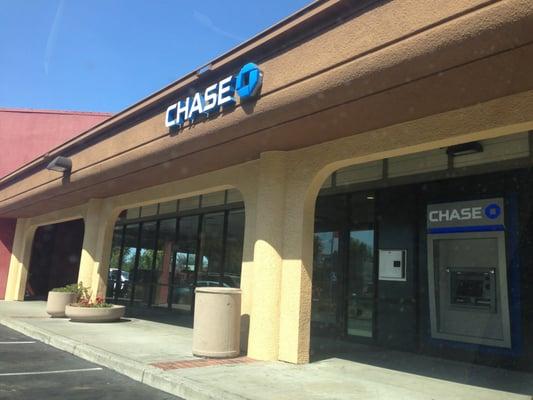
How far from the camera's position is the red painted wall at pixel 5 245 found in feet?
71.1

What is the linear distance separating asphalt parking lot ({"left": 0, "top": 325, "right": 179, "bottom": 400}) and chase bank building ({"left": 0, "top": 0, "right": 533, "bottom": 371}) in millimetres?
2452

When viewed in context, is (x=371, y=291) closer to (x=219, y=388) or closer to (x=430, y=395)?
(x=430, y=395)

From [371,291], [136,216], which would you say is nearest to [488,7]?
[371,291]

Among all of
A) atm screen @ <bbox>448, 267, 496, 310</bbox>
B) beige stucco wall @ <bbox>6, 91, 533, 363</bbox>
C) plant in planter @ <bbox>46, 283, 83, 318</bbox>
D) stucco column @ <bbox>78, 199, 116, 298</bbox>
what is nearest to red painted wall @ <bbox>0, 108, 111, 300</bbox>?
stucco column @ <bbox>78, 199, 116, 298</bbox>

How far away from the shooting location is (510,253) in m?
8.58

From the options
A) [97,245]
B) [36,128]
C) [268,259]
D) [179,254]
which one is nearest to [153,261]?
[179,254]

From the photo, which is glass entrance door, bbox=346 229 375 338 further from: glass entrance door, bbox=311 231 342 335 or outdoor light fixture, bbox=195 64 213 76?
outdoor light fixture, bbox=195 64 213 76

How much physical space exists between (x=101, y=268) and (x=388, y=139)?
10474mm

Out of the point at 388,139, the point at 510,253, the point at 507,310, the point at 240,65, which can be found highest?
the point at 240,65

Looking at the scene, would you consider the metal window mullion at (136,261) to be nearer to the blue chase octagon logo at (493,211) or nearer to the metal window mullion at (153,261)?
the metal window mullion at (153,261)

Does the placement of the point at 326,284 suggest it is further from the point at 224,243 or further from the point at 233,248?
the point at 224,243

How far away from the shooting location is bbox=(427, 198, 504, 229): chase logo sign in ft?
28.9

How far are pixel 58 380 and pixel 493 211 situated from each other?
7281 millimetres

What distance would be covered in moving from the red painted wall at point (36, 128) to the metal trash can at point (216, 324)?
17.2 metres
